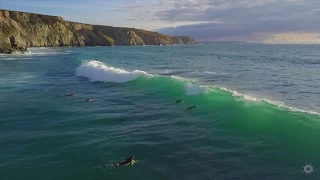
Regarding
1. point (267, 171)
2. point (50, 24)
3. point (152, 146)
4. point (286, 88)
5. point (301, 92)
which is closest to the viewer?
point (267, 171)

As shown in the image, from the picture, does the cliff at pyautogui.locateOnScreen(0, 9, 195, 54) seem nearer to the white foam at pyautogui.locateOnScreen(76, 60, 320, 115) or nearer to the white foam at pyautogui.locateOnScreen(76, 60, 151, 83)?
the white foam at pyautogui.locateOnScreen(76, 60, 151, 83)

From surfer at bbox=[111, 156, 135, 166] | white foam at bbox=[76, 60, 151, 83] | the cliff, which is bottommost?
surfer at bbox=[111, 156, 135, 166]

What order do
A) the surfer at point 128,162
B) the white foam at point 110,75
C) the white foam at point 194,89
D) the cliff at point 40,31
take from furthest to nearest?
the cliff at point 40,31 → the white foam at point 110,75 → the white foam at point 194,89 → the surfer at point 128,162

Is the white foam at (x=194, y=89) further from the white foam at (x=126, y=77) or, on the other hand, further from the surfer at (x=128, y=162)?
the surfer at (x=128, y=162)

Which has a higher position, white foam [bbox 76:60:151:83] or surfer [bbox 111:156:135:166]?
white foam [bbox 76:60:151:83]

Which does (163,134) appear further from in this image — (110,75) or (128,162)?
(110,75)

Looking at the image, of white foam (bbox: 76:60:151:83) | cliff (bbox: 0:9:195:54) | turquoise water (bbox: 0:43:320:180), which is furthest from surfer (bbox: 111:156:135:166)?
cliff (bbox: 0:9:195:54)

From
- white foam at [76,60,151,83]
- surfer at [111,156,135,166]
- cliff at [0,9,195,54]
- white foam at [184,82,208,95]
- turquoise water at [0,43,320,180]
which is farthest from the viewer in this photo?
cliff at [0,9,195,54]

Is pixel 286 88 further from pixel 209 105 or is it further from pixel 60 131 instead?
pixel 60 131

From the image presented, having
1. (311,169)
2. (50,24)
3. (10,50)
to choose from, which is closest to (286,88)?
(311,169)

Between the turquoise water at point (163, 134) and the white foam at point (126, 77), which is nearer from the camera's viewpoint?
the turquoise water at point (163, 134)

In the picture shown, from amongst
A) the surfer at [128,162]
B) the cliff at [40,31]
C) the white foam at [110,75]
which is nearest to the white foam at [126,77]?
the white foam at [110,75]
